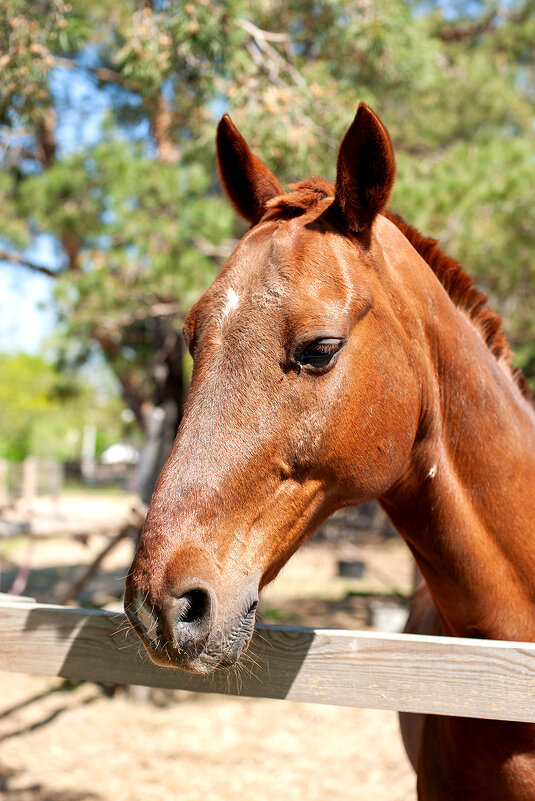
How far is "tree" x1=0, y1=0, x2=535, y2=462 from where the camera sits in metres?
4.05

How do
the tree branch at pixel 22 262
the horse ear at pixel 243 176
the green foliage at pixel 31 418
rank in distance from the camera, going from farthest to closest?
the green foliage at pixel 31 418
the tree branch at pixel 22 262
the horse ear at pixel 243 176

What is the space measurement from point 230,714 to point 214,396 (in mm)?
5257

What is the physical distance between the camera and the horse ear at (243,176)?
79.6 inches

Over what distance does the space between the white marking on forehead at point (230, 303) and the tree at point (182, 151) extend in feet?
8.47

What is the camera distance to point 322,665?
1710mm

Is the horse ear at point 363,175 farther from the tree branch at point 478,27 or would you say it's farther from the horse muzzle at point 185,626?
the tree branch at point 478,27

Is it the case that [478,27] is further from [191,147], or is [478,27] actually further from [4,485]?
[4,485]

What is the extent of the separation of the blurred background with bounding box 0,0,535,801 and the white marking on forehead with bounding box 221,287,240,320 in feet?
5.10

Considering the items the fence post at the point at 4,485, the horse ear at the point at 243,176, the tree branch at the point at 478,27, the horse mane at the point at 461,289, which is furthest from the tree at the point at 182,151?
the fence post at the point at 4,485

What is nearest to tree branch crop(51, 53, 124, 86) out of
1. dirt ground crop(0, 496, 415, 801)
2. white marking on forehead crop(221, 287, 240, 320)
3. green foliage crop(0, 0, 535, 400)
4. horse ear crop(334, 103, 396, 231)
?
green foliage crop(0, 0, 535, 400)

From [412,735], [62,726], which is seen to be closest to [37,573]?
[62,726]

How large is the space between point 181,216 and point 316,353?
14.5ft

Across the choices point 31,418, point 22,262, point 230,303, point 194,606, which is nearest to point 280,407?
point 230,303

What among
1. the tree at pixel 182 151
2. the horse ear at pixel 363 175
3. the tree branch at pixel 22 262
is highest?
the horse ear at pixel 363 175
